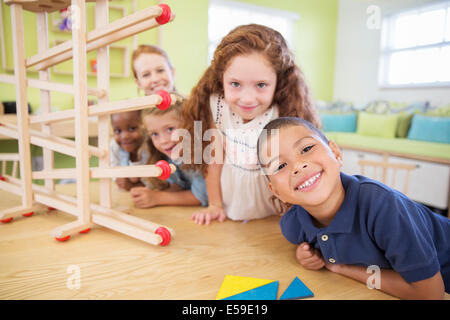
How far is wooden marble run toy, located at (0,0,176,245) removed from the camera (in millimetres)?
661

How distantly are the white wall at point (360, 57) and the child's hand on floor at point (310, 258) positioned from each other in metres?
3.76

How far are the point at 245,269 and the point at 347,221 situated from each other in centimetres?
20

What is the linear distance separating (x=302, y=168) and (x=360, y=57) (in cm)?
432

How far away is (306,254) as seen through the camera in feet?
1.99

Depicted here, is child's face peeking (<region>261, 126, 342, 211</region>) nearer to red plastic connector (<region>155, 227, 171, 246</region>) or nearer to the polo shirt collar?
the polo shirt collar

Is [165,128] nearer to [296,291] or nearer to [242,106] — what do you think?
[242,106]

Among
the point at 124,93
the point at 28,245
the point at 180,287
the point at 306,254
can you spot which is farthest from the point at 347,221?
the point at 124,93

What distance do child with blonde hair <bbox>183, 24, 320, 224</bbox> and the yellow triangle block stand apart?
319 mm

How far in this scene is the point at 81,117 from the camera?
2.39 ft

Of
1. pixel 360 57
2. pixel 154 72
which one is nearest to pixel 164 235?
pixel 154 72

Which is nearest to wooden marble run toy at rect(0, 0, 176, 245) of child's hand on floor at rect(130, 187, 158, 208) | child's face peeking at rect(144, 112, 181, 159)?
child's hand on floor at rect(130, 187, 158, 208)

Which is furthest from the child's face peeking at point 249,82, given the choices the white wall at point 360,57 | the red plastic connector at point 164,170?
the white wall at point 360,57
